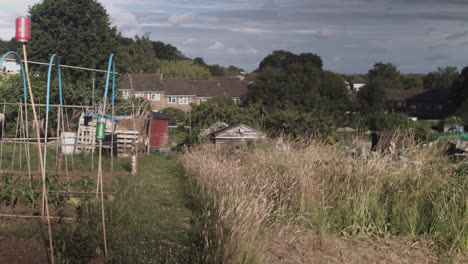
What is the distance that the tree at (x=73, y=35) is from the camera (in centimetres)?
2956

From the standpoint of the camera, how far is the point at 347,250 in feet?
17.5

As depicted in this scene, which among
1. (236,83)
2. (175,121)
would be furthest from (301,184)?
(236,83)

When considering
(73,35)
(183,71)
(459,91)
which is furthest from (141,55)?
(459,91)

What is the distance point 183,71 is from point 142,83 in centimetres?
1327

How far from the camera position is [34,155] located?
13.0 meters

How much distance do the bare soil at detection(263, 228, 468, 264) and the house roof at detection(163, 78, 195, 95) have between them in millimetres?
48539

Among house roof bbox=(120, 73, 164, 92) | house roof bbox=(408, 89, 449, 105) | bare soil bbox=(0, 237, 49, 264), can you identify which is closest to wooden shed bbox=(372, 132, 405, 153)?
bare soil bbox=(0, 237, 49, 264)

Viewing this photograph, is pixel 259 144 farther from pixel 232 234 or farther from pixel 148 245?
pixel 232 234

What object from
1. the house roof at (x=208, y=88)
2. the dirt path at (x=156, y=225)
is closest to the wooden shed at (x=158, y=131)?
the dirt path at (x=156, y=225)

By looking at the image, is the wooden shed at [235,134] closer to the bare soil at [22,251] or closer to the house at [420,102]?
the bare soil at [22,251]

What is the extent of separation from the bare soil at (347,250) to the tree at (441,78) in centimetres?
7695

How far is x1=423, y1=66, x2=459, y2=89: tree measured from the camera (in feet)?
250

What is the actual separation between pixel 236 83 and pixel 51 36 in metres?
33.5

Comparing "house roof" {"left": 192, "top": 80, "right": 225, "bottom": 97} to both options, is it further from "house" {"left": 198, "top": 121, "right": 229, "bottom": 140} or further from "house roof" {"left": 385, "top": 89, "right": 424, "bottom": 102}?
"house" {"left": 198, "top": 121, "right": 229, "bottom": 140}
